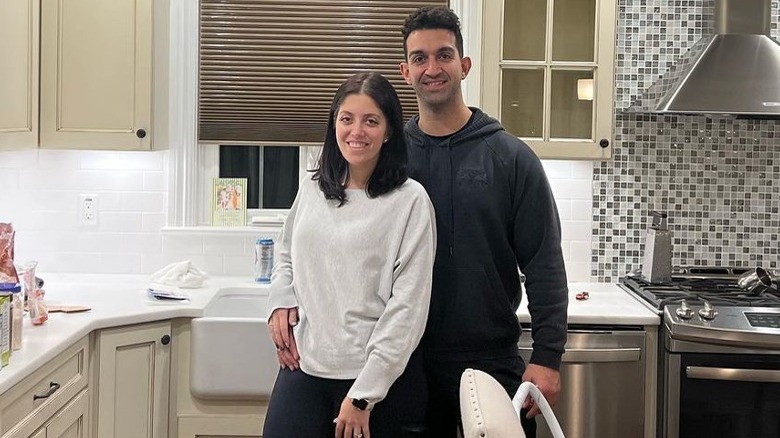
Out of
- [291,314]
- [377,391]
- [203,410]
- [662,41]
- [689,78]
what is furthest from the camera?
[662,41]

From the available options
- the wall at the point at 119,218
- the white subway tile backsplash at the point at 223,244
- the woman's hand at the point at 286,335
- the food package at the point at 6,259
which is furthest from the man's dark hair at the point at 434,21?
the white subway tile backsplash at the point at 223,244

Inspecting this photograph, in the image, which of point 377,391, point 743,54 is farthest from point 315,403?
point 743,54

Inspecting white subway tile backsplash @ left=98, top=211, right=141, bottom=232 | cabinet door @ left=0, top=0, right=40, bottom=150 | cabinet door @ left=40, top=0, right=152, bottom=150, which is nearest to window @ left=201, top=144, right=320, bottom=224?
white subway tile backsplash @ left=98, top=211, right=141, bottom=232

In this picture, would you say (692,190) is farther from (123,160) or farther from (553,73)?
(123,160)

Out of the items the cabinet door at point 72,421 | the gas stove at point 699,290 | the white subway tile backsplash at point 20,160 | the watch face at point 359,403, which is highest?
the white subway tile backsplash at point 20,160

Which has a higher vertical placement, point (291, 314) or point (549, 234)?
point (549, 234)

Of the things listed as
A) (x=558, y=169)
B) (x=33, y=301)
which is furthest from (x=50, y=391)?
(x=558, y=169)

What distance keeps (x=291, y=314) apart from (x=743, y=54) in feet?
6.91

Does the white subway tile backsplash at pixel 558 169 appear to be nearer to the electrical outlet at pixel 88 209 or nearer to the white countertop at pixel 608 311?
the white countertop at pixel 608 311

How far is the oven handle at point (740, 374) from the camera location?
122 inches

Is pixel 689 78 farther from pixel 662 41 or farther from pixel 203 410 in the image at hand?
pixel 203 410

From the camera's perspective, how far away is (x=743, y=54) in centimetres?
354

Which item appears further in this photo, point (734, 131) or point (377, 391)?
point (734, 131)

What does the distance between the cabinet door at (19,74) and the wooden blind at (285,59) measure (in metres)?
0.70
